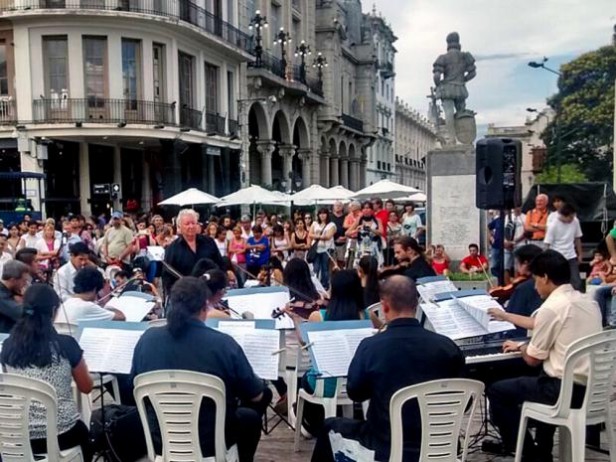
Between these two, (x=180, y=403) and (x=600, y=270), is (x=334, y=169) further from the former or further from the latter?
(x=180, y=403)

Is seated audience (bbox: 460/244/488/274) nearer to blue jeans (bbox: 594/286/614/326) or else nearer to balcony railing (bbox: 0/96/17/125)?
blue jeans (bbox: 594/286/614/326)

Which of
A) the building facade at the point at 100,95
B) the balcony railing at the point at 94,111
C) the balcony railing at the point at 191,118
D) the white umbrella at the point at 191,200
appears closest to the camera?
the white umbrella at the point at 191,200

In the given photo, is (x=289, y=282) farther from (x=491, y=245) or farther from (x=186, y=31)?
(x=186, y=31)

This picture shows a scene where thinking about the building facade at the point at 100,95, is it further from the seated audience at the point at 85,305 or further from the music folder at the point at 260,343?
the music folder at the point at 260,343

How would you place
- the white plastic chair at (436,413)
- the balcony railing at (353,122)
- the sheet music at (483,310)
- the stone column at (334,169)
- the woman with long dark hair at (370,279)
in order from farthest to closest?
1. the balcony railing at (353,122)
2. the stone column at (334,169)
3. the woman with long dark hair at (370,279)
4. the sheet music at (483,310)
5. the white plastic chair at (436,413)

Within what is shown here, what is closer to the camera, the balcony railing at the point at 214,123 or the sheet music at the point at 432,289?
the sheet music at the point at 432,289

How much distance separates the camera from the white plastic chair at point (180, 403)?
4.18 metres

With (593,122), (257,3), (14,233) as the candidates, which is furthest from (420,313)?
(593,122)

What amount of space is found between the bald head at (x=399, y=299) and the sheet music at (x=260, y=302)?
2.16m

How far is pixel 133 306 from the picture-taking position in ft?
21.8

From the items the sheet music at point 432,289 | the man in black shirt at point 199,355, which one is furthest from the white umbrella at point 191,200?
the man in black shirt at point 199,355

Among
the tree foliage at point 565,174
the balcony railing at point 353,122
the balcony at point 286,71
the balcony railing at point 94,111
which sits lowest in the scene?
the tree foliage at point 565,174

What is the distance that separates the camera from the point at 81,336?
5078 mm

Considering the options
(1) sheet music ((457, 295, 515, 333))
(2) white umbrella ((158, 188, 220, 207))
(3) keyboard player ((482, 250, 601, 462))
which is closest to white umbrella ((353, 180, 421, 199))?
(2) white umbrella ((158, 188, 220, 207))
